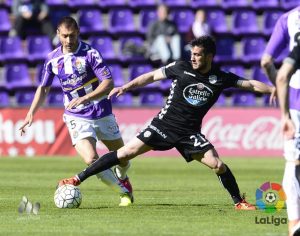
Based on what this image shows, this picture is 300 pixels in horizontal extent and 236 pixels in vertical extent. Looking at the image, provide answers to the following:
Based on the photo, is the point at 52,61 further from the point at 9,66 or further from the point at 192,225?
the point at 9,66

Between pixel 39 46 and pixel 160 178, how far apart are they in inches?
347

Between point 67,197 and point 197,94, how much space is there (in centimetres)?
192

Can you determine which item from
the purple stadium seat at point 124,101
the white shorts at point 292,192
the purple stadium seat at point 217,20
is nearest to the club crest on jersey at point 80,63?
the white shorts at point 292,192

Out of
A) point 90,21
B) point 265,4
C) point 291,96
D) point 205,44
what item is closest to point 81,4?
point 90,21

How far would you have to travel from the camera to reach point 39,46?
2277 cm

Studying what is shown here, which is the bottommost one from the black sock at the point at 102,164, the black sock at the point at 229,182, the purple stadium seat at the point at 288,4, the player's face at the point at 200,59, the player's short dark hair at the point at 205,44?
the purple stadium seat at the point at 288,4

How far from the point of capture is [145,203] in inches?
425

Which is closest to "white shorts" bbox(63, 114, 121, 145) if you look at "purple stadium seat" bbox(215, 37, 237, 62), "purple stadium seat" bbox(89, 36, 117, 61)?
"purple stadium seat" bbox(89, 36, 117, 61)

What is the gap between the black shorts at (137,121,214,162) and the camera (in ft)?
32.7

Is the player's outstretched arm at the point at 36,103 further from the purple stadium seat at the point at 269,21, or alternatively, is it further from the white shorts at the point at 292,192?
the purple stadium seat at the point at 269,21

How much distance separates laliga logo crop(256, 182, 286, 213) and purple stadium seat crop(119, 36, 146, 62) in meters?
11.1

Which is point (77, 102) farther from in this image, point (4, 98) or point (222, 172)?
point (4, 98)

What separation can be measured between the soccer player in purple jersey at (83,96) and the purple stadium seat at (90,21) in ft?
41.1

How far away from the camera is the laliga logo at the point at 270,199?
1014cm
